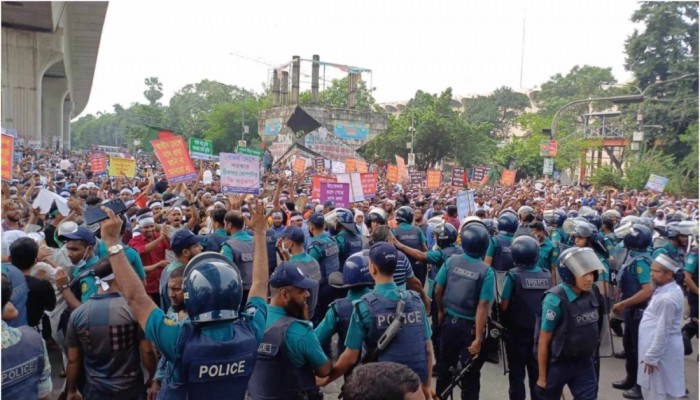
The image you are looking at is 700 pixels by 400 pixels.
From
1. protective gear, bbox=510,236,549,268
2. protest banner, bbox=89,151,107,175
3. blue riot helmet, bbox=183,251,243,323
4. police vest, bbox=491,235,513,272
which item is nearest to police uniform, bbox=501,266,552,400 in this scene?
protective gear, bbox=510,236,549,268

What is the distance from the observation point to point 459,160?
4916 cm

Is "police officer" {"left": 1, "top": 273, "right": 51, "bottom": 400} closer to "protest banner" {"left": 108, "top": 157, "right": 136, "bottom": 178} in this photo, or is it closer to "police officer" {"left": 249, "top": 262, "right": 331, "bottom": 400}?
"police officer" {"left": 249, "top": 262, "right": 331, "bottom": 400}

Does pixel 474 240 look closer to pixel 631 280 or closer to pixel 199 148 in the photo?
pixel 631 280

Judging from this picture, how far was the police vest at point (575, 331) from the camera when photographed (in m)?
4.51

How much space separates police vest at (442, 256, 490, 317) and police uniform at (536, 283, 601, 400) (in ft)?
2.59

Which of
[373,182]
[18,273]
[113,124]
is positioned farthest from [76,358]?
[113,124]

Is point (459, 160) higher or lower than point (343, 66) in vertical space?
lower

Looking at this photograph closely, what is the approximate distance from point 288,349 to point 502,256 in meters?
4.55

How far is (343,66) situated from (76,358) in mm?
65389

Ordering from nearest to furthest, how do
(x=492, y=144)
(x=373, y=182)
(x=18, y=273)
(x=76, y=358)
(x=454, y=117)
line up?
(x=76, y=358) < (x=18, y=273) < (x=373, y=182) < (x=454, y=117) < (x=492, y=144)

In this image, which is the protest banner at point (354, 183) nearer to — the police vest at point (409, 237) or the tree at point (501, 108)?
the police vest at point (409, 237)

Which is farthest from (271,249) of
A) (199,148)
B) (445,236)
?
(199,148)

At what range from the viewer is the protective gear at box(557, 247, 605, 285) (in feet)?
14.8

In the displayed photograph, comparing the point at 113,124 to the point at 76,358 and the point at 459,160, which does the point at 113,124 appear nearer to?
the point at 459,160
